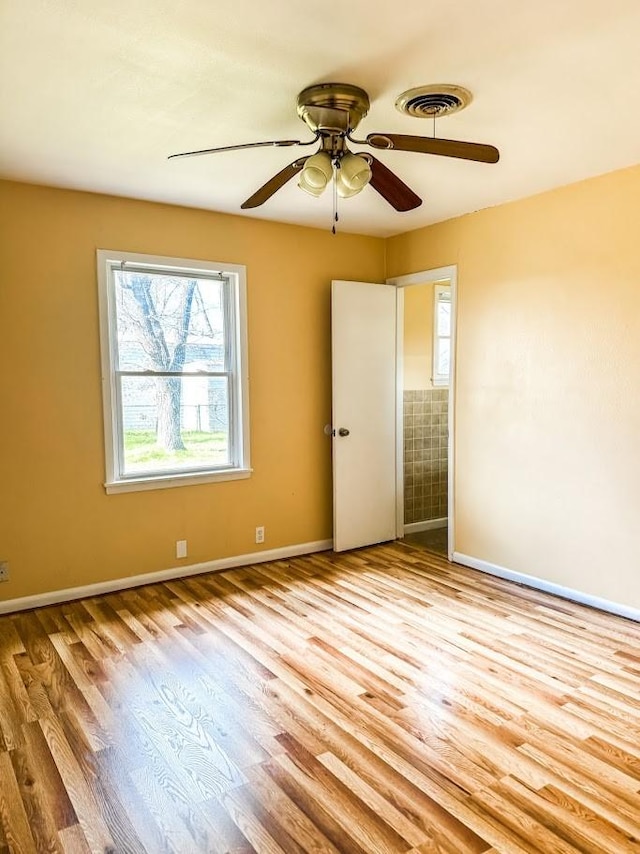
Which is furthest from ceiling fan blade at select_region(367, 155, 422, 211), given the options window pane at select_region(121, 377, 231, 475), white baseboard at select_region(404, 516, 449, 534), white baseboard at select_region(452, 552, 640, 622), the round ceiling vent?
white baseboard at select_region(404, 516, 449, 534)

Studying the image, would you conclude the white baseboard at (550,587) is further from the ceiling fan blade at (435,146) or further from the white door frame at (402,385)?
the ceiling fan blade at (435,146)

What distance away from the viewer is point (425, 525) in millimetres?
5473

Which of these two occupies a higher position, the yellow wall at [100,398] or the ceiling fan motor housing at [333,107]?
the ceiling fan motor housing at [333,107]

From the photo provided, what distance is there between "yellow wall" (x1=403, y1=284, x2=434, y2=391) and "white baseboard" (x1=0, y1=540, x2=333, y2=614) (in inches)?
64.8

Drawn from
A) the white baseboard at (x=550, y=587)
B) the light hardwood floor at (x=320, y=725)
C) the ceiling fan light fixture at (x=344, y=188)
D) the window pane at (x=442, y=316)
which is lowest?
the light hardwood floor at (x=320, y=725)

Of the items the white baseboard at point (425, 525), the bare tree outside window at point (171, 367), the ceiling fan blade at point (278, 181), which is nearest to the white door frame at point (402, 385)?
the white baseboard at point (425, 525)

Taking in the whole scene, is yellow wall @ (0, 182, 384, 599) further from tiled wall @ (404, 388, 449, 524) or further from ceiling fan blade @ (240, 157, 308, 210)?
ceiling fan blade @ (240, 157, 308, 210)

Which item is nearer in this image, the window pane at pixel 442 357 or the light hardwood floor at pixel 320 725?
the light hardwood floor at pixel 320 725

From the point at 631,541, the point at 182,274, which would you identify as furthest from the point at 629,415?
the point at 182,274

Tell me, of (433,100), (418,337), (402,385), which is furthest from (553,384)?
(433,100)

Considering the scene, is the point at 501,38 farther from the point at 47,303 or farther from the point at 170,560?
the point at 170,560

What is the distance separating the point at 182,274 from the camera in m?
4.14

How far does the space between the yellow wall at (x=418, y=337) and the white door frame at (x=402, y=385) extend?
0.20 metres

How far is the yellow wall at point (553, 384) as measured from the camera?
11.2 ft
